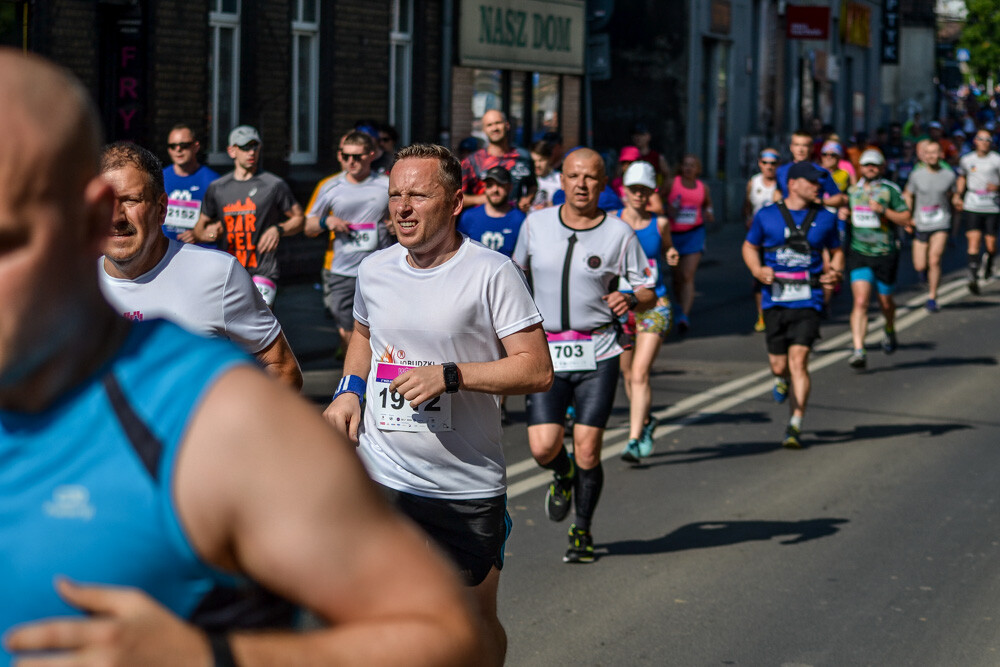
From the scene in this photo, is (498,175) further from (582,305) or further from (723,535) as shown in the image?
(723,535)

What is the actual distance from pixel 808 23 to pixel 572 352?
102ft

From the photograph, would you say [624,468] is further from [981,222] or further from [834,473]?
[981,222]

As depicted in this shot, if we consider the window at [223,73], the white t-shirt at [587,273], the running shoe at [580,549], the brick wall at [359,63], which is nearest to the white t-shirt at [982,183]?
the brick wall at [359,63]

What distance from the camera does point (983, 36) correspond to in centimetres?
6062

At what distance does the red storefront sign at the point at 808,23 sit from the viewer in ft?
120

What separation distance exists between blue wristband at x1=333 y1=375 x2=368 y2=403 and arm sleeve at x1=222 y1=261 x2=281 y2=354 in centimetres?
27

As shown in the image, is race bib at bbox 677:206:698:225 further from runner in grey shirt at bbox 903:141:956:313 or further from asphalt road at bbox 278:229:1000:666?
runner in grey shirt at bbox 903:141:956:313

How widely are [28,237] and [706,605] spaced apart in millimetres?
5228

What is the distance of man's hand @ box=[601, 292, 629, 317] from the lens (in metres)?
7.26

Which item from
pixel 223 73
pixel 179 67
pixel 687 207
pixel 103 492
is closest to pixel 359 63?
pixel 223 73

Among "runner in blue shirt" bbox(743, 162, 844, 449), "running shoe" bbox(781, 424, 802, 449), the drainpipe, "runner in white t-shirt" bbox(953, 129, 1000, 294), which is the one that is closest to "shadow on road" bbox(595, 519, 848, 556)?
"running shoe" bbox(781, 424, 802, 449)

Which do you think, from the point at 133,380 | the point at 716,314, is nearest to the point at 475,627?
the point at 133,380

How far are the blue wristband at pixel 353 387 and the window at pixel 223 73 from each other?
13476 mm

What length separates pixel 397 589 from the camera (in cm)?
144
